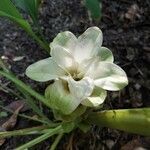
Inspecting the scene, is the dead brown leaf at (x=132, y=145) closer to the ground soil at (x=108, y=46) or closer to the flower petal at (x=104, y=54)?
the ground soil at (x=108, y=46)

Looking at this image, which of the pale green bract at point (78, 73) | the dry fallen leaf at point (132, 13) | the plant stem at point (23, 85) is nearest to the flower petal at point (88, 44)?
the pale green bract at point (78, 73)

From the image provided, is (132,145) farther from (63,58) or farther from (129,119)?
(63,58)

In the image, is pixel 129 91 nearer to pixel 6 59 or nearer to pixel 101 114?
pixel 101 114

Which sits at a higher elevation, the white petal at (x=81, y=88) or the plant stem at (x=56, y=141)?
the white petal at (x=81, y=88)

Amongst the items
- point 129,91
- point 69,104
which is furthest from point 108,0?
point 69,104

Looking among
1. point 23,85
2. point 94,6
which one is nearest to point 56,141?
point 23,85

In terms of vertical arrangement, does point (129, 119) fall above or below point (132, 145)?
above
